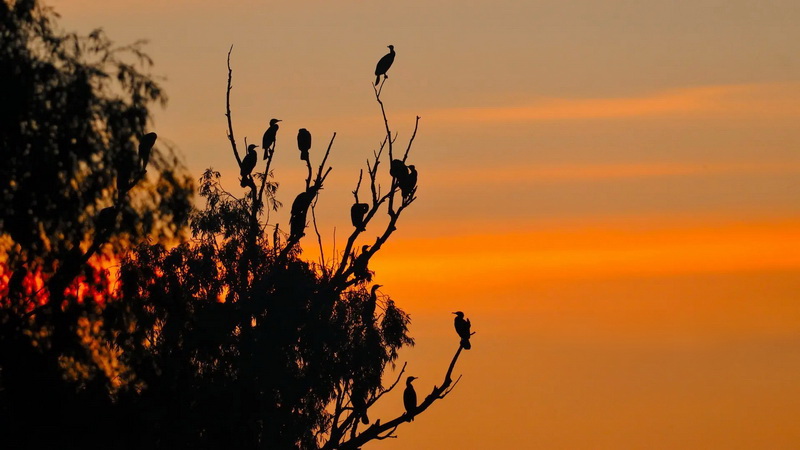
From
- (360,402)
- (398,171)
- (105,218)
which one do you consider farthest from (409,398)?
(105,218)

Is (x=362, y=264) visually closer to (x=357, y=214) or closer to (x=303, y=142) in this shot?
(x=357, y=214)

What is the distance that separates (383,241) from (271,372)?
8.68ft

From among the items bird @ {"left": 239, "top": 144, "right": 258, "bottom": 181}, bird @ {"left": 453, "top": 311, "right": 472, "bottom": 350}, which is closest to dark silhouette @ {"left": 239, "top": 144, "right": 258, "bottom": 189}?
bird @ {"left": 239, "top": 144, "right": 258, "bottom": 181}

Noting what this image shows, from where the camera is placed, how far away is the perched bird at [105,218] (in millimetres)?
20031

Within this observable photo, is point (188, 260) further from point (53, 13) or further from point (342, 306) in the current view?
point (53, 13)

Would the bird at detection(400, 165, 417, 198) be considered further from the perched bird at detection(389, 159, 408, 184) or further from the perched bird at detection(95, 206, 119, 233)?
the perched bird at detection(95, 206, 119, 233)

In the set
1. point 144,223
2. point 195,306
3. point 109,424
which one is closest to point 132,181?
point 144,223

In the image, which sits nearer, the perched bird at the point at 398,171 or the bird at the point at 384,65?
the perched bird at the point at 398,171

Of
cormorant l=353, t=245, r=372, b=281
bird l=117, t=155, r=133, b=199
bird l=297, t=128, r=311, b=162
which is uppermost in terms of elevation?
bird l=297, t=128, r=311, b=162

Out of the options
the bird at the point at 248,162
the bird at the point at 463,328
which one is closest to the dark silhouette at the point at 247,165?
the bird at the point at 248,162

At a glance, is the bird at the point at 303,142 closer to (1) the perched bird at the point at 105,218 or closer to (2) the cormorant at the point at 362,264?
(2) the cormorant at the point at 362,264

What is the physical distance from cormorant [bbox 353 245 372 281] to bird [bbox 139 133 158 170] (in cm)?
382

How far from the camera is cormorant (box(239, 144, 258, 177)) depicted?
901 inches

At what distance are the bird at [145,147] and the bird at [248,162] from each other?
2294 millimetres
